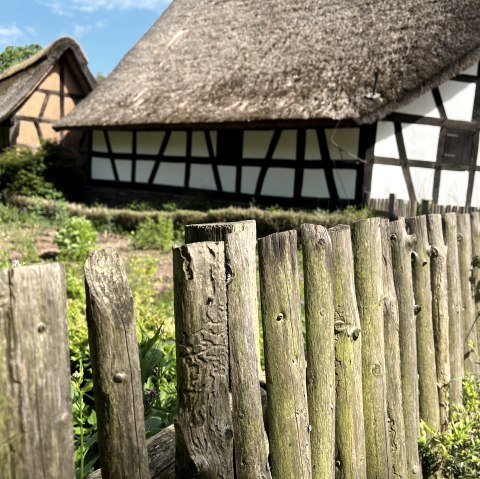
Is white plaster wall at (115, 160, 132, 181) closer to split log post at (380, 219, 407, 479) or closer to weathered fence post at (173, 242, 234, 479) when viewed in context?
split log post at (380, 219, 407, 479)

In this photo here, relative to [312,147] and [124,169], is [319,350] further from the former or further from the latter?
[124,169]

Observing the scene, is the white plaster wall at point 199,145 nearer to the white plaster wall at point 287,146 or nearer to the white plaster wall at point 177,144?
the white plaster wall at point 177,144

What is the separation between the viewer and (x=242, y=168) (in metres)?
12.3

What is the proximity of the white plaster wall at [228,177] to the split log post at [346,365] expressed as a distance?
10.5 metres

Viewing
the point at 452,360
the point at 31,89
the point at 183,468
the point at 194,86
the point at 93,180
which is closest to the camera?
the point at 183,468

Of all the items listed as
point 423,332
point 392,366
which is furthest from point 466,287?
point 392,366

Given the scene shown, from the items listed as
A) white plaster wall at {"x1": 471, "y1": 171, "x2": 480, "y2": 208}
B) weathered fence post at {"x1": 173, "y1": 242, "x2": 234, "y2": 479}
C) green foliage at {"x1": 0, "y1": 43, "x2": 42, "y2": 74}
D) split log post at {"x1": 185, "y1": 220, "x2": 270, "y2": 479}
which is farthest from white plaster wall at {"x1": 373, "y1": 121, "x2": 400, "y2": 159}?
green foliage at {"x1": 0, "y1": 43, "x2": 42, "y2": 74}

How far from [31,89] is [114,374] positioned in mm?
19171

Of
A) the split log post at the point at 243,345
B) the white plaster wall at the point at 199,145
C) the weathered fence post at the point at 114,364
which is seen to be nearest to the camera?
the weathered fence post at the point at 114,364

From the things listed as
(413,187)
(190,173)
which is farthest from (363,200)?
(190,173)

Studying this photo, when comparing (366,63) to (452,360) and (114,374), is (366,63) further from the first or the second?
(114,374)

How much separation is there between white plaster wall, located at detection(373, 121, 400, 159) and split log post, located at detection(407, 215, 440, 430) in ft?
26.5

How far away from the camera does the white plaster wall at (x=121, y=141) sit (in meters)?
14.9

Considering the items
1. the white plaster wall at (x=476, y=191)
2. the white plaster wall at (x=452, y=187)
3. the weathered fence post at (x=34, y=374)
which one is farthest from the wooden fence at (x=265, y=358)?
the white plaster wall at (x=476, y=191)
